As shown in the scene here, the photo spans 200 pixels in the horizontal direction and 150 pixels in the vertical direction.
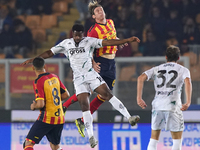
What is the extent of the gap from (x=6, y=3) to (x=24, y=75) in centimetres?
480

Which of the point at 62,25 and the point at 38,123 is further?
the point at 62,25

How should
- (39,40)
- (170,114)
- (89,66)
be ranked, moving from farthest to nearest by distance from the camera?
(39,40), (89,66), (170,114)

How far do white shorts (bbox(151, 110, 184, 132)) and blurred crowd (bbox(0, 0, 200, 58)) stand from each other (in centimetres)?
495

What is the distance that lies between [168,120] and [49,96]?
1564 millimetres

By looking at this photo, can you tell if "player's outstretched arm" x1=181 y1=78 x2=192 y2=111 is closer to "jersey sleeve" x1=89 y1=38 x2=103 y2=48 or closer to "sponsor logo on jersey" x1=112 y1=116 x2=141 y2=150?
"jersey sleeve" x1=89 y1=38 x2=103 y2=48

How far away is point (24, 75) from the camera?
860 centimetres

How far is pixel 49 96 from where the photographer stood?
17.3ft

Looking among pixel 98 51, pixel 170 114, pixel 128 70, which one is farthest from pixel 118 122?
pixel 170 114

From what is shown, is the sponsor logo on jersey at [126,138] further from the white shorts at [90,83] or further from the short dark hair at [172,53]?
the short dark hair at [172,53]

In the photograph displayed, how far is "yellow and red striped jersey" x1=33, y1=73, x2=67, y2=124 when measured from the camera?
5219 mm

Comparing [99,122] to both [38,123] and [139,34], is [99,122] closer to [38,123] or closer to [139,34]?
[38,123]

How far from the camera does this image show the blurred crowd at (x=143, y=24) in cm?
1077

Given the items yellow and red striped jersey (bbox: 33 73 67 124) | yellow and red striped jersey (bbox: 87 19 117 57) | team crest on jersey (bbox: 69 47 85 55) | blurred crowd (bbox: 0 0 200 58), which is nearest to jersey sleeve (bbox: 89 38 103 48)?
team crest on jersey (bbox: 69 47 85 55)

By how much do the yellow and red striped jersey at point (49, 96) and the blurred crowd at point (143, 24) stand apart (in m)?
5.14
